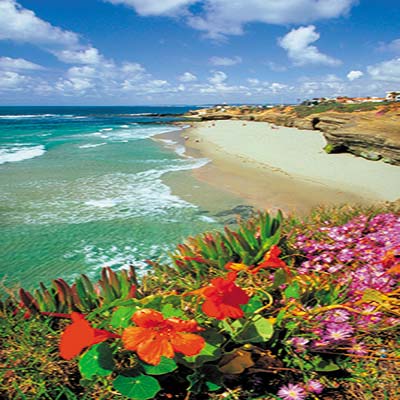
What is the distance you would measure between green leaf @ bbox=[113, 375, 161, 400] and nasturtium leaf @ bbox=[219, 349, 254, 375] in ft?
0.88

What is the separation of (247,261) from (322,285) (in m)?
0.53

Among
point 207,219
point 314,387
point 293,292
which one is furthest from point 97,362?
point 207,219

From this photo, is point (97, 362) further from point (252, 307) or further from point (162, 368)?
point (252, 307)

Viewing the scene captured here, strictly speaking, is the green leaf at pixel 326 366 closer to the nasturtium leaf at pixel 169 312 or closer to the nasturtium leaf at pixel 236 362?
the nasturtium leaf at pixel 236 362

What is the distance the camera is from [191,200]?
7574 mm

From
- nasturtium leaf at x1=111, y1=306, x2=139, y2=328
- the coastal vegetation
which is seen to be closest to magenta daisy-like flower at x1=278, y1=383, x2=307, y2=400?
the coastal vegetation

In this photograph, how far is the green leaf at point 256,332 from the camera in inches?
49.2

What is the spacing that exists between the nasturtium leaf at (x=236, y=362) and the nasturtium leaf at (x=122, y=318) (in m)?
0.40

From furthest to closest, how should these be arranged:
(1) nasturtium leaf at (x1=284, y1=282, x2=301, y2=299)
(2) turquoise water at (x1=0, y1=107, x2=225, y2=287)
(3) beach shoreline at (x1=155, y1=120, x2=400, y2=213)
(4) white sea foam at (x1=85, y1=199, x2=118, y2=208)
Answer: (3) beach shoreline at (x1=155, y1=120, x2=400, y2=213) → (4) white sea foam at (x1=85, y1=199, x2=118, y2=208) → (2) turquoise water at (x1=0, y1=107, x2=225, y2=287) → (1) nasturtium leaf at (x1=284, y1=282, x2=301, y2=299)

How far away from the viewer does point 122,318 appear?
1.31 meters

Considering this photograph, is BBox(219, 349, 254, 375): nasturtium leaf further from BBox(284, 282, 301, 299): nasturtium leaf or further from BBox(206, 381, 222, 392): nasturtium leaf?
BBox(284, 282, 301, 299): nasturtium leaf

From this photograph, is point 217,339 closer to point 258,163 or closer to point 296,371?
point 296,371

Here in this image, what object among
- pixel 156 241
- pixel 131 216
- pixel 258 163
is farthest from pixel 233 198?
pixel 258 163

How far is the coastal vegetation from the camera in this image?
110cm
